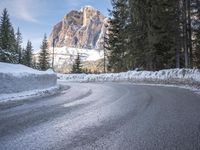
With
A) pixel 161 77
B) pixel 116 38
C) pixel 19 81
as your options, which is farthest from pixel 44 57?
pixel 19 81

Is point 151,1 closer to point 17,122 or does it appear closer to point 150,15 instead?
point 150,15

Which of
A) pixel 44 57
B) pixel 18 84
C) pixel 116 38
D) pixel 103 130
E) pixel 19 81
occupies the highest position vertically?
pixel 116 38

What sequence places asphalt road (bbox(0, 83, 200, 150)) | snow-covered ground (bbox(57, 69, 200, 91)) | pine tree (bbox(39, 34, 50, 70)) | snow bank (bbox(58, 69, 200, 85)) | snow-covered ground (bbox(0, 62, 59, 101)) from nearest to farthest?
1. asphalt road (bbox(0, 83, 200, 150))
2. snow-covered ground (bbox(0, 62, 59, 101))
3. snow-covered ground (bbox(57, 69, 200, 91))
4. snow bank (bbox(58, 69, 200, 85))
5. pine tree (bbox(39, 34, 50, 70))

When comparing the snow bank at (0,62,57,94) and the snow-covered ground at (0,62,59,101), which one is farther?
the snow bank at (0,62,57,94)

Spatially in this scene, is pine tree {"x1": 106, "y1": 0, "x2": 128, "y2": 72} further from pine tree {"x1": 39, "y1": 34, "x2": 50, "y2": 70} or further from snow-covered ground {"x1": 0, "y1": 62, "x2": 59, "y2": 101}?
pine tree {"x1": 39, "y1": 34, "x2": 50, "y2": 70}

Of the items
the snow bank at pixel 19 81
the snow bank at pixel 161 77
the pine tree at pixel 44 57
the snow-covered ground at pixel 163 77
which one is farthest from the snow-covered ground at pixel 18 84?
the pine tree at pixel 44 57

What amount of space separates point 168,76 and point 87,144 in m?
20.2

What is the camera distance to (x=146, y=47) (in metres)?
30.5

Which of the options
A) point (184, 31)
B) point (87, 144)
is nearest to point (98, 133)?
point (87, 144)

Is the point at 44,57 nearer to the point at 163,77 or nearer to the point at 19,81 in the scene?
the point at 163,77

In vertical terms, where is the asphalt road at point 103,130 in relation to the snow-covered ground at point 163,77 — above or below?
below

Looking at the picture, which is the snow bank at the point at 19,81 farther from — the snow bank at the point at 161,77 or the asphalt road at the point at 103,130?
the snow bank at the point at 161,77

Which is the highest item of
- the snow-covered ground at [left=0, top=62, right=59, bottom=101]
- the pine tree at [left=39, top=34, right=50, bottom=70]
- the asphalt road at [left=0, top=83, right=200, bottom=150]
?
the pine tree at [left=39, top=34, right=50, bottom=70]

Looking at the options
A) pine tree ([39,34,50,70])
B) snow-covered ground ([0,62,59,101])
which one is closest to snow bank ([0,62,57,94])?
snow-covered ground ([0,62,59,101])
